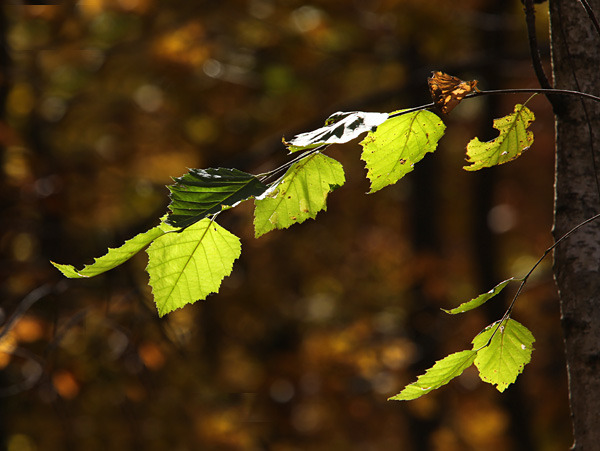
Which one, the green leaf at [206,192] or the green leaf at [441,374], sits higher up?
the green leaf at [206,192]

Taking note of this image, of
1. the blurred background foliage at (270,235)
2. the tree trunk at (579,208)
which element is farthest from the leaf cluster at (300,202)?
the blurred background foliage at (270,235)

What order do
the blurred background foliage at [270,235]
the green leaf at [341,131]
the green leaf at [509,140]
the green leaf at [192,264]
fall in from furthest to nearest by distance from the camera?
1. the blurred background foliage at [270,235]
2. the green leaf at [509,140]
3. the green leaf at [192,264]
4. the green leaf at [341,131]

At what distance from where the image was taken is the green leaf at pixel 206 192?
2.63ft

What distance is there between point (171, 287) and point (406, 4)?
5.23 meters

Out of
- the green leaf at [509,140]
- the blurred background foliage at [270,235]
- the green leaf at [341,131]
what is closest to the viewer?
the green leaf at [341,131]

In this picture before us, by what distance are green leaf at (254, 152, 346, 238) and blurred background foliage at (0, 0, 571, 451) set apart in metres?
2.22

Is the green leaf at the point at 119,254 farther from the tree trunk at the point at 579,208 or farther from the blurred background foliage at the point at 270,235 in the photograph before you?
the blurred background foliage at the point at 270,235

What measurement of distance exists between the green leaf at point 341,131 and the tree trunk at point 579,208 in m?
0.49

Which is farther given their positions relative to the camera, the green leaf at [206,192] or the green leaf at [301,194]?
the green leaf at [301,194]

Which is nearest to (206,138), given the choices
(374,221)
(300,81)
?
(300,81)

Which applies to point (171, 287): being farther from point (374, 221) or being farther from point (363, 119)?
point (374, 221)

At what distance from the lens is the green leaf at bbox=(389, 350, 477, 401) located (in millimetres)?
1019

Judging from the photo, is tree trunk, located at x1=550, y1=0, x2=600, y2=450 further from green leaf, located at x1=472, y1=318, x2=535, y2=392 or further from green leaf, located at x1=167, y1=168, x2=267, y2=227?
green leaf, located at x1=167, y1=168, x2=267, y2=227

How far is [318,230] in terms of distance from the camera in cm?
1065
